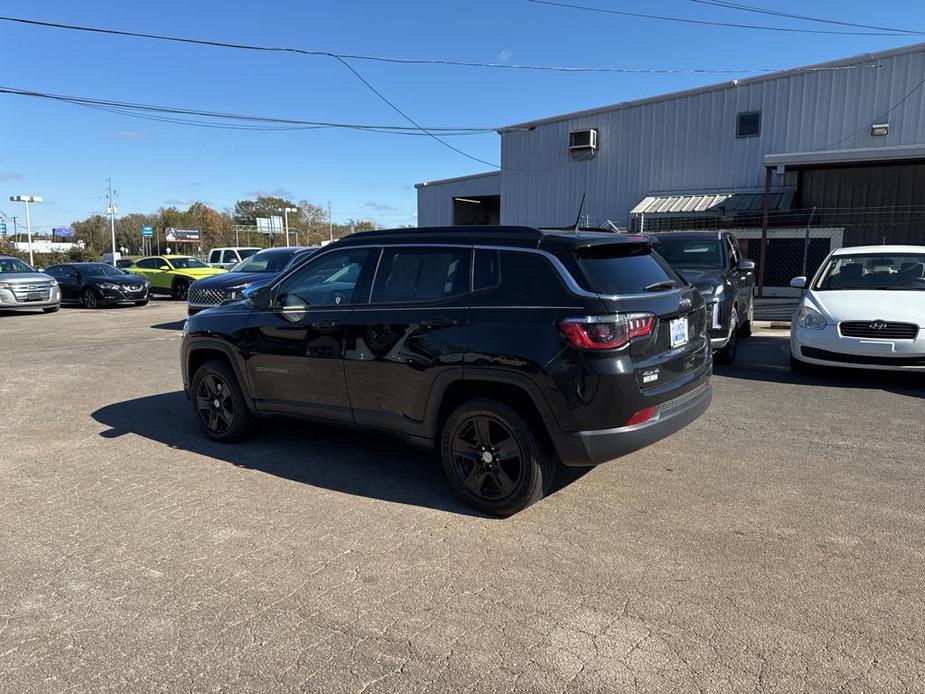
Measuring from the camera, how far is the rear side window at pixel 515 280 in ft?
12.8

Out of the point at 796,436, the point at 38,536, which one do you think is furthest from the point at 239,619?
the point at 796,436

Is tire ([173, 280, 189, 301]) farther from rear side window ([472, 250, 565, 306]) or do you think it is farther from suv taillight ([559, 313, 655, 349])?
suv taillight ([559, 313, 655, 349])

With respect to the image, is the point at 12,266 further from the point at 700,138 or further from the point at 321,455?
the point at 700,138

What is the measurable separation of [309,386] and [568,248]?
7.26ft

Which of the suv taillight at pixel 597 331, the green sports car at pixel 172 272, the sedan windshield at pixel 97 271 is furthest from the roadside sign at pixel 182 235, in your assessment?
the suv taillight at pixel 597 331

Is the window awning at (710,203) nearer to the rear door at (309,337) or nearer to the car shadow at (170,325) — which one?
the car shadow at (170,325)

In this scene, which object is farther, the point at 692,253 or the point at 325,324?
the point at 692,253

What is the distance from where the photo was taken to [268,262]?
47.8 feet

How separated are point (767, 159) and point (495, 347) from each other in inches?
621

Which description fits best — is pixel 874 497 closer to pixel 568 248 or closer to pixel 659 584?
pixel 659 584

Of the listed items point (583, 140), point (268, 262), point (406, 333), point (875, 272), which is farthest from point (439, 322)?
point (583, 140)

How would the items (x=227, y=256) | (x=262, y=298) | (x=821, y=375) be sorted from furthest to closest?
(x=227, y=256) → (x=821, y=375) → (x=262, y=298)

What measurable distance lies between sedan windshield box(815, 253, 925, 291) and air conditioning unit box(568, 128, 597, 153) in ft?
47.6

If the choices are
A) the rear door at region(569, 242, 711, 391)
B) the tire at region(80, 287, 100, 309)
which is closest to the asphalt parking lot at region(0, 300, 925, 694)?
the rear door at region(569, 242, 711, 391)
